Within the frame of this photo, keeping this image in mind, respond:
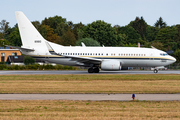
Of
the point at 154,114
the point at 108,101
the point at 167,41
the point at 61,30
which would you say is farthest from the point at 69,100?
the point at 61,30

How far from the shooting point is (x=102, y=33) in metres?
83.9

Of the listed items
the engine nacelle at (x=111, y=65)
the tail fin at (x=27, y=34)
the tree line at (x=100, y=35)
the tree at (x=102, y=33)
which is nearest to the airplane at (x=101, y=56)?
the engine nacelle at (x=111, y=65)

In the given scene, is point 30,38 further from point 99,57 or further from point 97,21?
point 97,21

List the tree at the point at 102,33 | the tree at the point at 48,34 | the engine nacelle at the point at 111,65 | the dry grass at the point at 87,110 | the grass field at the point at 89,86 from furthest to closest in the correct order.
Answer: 1. the tree at the point at 48,34
2. the tree at the point at 102,33
3. the engine nacelle at the point at 111,65
4. the grass field at the point at 89,86
5. the dry grass at the point at 87,110

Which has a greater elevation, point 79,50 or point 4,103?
point 79,50

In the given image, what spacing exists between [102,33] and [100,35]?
1.01 m

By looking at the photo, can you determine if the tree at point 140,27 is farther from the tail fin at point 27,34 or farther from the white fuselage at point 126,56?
Result: the tail fin at point 27,34

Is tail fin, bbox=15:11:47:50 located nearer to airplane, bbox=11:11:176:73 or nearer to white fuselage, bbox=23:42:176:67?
airplane, bbox=11:11:176:73

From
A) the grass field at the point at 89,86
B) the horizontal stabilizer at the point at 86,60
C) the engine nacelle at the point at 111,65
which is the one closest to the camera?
the grass field at the point at 89,86

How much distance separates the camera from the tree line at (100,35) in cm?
8056

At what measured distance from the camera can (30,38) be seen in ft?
115

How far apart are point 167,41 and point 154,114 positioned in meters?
95.2

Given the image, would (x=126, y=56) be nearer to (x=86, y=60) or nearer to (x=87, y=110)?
(x=86, y=60)

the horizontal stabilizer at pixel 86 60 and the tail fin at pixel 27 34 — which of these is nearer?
the horizontal stabilizer at pixel 86 60
